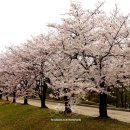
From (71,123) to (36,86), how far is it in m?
19.5

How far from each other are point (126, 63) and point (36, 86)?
69.9 ft

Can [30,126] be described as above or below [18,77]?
below

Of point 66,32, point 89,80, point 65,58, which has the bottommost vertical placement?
point 89,80

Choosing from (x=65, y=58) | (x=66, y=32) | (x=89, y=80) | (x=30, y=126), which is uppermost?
(x=66, y=32)

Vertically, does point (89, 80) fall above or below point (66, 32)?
below

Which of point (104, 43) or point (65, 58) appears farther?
point (65, 58)

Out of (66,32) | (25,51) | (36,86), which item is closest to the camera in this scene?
(66,32)

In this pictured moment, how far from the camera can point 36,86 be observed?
149ft

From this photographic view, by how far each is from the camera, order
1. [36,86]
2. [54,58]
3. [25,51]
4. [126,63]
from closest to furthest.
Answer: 1. [126,63]
2. [54,58]
3. [25,51]
4. [36,86]

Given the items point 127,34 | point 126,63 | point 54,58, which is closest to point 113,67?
point 126,63

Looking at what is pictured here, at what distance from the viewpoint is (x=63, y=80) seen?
26391 mm

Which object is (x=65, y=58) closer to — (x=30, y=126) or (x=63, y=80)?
(x=63, y=80)

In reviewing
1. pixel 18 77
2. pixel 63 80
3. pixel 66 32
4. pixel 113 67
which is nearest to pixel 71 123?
pixel 63 80

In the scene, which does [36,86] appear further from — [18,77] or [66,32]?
[66,32]
